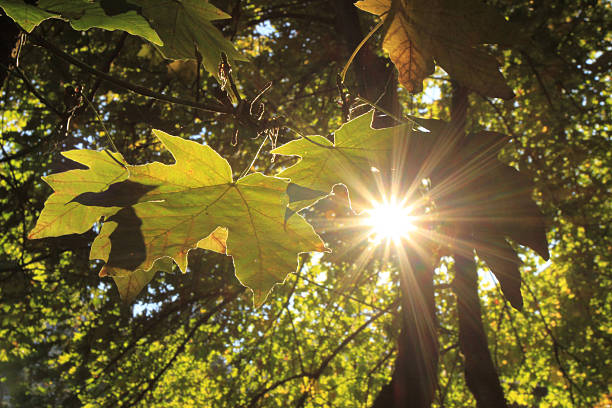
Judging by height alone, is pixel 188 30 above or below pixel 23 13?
above

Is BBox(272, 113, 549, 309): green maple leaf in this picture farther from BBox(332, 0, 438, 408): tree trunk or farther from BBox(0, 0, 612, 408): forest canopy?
BBox(332, 0, 438, 408): tree trunk

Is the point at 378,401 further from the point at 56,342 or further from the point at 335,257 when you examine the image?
the point at 56,342

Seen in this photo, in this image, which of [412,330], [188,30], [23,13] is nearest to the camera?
[23,13]

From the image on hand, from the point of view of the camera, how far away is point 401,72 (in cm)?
94

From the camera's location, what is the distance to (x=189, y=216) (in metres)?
1.07

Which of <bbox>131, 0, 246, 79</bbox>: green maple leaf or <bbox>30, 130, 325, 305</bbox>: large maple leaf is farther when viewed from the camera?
<bbox>131, 0, 246, 79</bbox>: green maple leaf

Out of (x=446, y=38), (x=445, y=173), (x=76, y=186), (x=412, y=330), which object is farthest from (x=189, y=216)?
(x=412, y=330)

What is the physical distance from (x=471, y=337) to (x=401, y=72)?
7.74 feet

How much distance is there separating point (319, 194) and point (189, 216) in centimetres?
39

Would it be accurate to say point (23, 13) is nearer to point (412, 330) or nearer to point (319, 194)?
point (319, 194)

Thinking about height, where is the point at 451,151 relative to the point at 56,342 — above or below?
below

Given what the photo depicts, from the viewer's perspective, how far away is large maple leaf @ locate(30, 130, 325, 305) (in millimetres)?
991

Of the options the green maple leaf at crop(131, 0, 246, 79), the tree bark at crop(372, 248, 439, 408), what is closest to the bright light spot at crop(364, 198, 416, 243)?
the tree bark at crop(372, 248, 439, 408)

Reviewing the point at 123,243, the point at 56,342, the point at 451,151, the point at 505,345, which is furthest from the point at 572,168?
the point at 56,342
